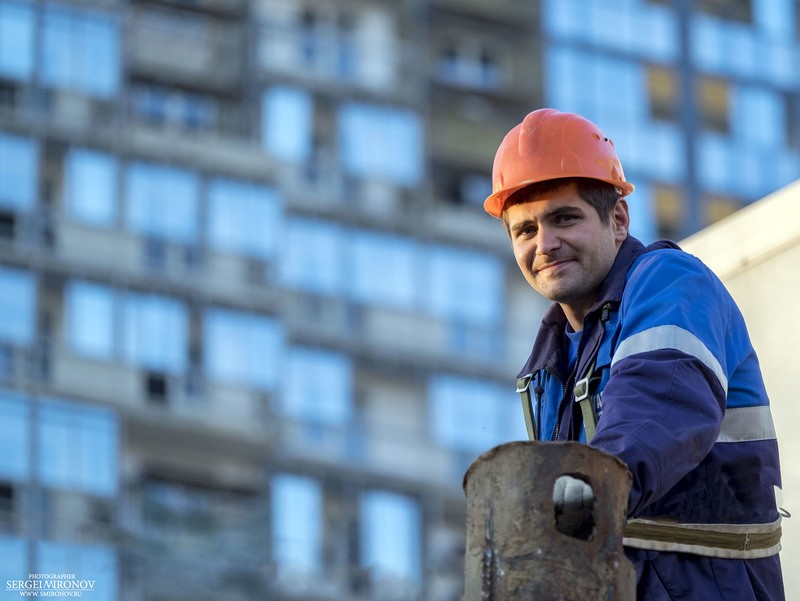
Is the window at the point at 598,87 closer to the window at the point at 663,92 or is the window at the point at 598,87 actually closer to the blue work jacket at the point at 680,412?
the window at the point at 663,92

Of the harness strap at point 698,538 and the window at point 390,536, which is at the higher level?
the window at point 390,536

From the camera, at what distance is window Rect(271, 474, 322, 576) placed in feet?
204

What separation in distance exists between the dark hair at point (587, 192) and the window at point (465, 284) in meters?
59.2

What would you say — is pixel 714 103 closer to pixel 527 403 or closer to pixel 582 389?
pixel 527 403

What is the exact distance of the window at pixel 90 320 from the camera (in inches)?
2396

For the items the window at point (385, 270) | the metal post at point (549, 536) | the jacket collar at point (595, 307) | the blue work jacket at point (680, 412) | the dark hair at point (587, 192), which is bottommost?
the metal post at point (549, 536)

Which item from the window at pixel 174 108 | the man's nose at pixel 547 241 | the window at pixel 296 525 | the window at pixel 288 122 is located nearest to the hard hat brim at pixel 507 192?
the man's nose at pixel 547 241

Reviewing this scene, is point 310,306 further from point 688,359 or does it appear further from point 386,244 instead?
point 688,359

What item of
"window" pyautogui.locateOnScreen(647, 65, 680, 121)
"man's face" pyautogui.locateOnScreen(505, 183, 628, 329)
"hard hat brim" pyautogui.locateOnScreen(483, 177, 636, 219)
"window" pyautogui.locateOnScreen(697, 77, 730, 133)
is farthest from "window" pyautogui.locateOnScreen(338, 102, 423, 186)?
"man's face" pyautogui.locateOnScreen(505, 183, 628, 329)

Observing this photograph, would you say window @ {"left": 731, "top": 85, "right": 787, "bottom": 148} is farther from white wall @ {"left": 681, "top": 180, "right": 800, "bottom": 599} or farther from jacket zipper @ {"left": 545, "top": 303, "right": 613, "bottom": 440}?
jacket zipper @ {"left": 545, "top": 303, "right": 613, "bottom": 440}

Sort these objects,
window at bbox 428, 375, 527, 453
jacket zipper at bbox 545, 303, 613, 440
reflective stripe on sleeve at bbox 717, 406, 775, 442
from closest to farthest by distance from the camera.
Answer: reflective stripe on sleeve at bbox 717, 406, 775, 442 → jacket zipper at bbox 545, 303, 613, 440 → window at bbox 428, 375, 527, 453

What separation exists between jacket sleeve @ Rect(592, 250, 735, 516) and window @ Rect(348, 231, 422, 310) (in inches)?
2296

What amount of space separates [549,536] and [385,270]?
59.8 m

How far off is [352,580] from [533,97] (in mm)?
16542
